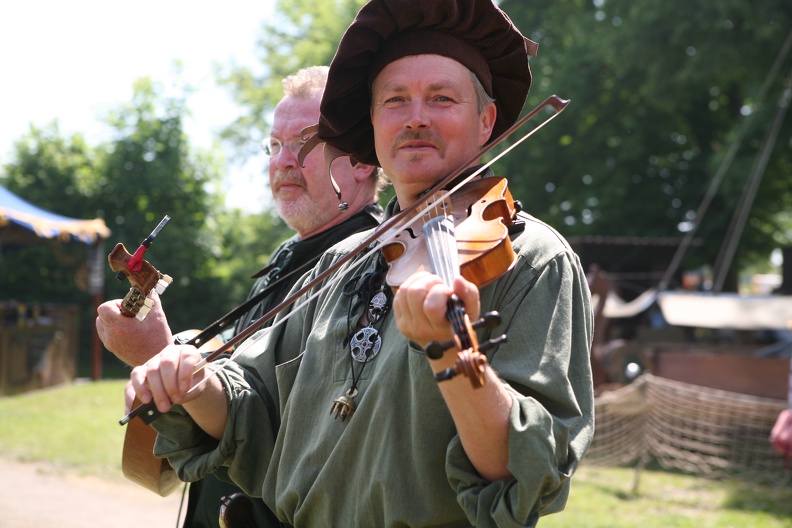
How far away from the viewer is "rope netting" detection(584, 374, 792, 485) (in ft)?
23.6

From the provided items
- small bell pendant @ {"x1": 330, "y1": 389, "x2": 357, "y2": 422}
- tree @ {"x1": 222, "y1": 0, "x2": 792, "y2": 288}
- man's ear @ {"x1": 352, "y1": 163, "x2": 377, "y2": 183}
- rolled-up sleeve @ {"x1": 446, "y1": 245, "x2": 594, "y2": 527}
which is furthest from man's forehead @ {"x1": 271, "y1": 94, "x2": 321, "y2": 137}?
tree @ {"x1": 222, "y1": 0, "x2": 792, "y2": 288}

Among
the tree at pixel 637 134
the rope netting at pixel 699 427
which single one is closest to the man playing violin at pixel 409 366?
the rope netting at pixel 699 427

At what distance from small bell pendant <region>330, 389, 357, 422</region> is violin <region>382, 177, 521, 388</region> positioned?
30 centimetres

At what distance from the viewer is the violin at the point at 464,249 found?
4.48ft

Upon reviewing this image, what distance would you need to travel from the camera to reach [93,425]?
10.1m

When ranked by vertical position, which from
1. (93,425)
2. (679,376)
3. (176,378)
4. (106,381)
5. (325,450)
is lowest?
(106,381)

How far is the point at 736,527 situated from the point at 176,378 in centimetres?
542

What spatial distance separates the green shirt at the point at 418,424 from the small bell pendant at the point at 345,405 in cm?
2

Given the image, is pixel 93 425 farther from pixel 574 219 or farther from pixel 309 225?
pixel 574 219

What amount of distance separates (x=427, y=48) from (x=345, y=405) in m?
0.79

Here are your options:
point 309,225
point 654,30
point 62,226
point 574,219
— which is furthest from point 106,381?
point 309,225

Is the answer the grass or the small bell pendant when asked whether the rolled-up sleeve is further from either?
the grass

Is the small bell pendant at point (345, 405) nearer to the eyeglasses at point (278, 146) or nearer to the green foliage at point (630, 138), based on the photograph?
the eyeglasses at point (278, 146)

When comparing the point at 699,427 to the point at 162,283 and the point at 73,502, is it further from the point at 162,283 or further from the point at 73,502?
the point at 162,283
